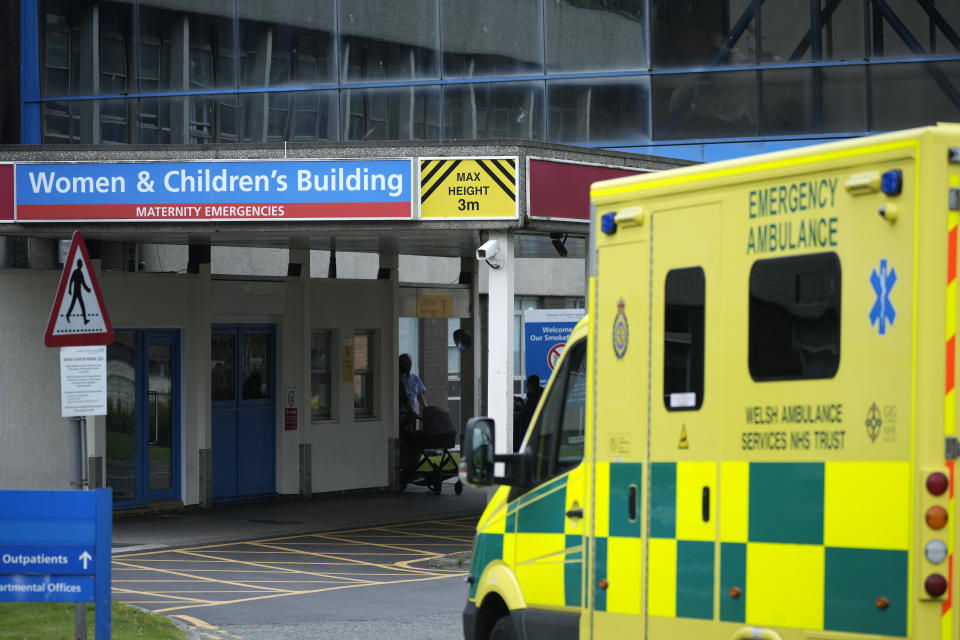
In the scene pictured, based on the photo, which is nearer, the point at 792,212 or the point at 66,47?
the point at 792,212

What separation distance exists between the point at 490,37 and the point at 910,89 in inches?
234

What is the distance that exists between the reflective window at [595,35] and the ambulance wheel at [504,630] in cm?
1452

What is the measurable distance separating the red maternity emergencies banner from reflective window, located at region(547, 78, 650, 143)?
262 inches

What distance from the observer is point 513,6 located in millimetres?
21625

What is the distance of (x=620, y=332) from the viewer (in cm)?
647

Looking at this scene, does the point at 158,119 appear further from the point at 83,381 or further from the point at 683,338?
the point at 683,338

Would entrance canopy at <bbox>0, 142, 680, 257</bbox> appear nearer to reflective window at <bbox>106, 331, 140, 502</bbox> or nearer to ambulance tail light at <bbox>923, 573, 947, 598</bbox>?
reflective window at <bbox>106, 331, 140, 502</bbox>

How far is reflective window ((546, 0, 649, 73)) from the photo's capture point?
21.1 metres

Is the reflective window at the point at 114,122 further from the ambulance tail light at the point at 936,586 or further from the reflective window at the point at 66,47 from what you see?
the ambulance tail light at the point at 936,586

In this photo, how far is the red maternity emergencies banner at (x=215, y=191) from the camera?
14844mm

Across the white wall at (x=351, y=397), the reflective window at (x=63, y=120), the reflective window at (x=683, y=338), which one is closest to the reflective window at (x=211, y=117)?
the reflective window at (x=63, y=120)

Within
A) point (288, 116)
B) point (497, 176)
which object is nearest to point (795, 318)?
point (497, 176)

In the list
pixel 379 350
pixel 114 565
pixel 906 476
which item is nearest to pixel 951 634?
pixel 906 476

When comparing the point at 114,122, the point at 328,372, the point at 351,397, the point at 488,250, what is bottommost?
the point at 351,397
